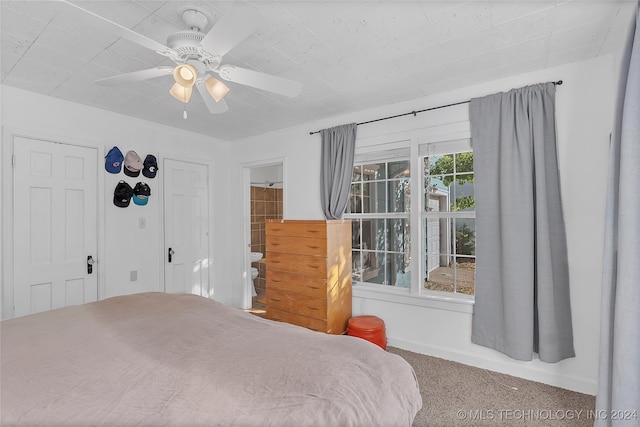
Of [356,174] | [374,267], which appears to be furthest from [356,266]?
[356,174]

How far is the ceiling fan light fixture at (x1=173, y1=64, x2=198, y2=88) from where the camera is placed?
5.35ft

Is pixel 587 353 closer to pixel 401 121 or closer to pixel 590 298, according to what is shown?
pixel 590 298

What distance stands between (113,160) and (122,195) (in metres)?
0.37

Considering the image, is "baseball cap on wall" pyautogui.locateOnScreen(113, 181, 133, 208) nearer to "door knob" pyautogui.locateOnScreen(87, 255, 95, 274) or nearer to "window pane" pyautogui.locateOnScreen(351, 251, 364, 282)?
"door knob" pyautogui.locateOnScreen(87, 255, 95, 274)

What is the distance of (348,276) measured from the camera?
3.33 meters

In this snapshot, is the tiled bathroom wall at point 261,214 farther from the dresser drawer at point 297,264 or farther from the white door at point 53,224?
the white door at point 53,224

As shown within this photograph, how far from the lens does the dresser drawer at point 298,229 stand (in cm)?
306

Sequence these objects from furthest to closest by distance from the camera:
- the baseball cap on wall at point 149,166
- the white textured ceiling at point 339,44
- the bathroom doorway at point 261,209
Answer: the bathroom doorway at point 261,209 < the baseball cap on wall at point 149,166 < the white textured ceiling at point 339,44

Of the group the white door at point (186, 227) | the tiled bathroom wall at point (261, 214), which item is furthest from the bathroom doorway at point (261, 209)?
the white door at point (186, 227)

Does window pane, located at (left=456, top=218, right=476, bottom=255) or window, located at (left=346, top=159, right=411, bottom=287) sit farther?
window, located at (left=346, top=159, right=411, bottom=287)

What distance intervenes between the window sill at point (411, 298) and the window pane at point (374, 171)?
121 centimetres

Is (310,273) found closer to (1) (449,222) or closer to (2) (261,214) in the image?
(1) (449,222)

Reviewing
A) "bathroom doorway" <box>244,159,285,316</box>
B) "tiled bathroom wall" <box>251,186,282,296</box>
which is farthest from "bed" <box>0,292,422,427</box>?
"tiled bathroom wall" <box>251,186,282,296</box>

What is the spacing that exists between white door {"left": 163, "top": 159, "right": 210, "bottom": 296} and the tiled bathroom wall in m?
1.10
